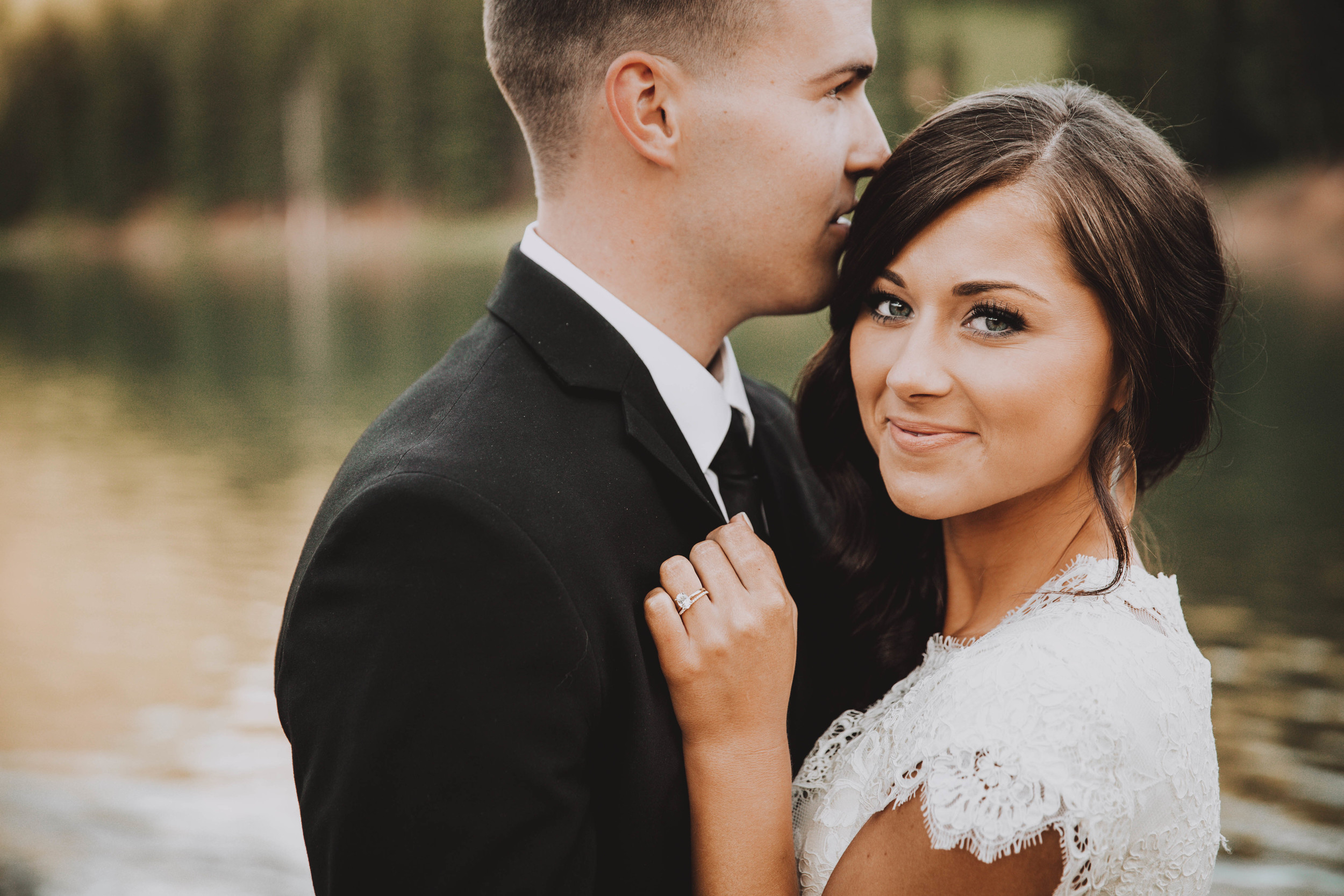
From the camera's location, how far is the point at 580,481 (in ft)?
4.96

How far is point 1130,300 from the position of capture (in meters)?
1.60

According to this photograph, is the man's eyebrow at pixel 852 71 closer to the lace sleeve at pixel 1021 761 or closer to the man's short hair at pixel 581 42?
the man's short hair at pixel 581 42

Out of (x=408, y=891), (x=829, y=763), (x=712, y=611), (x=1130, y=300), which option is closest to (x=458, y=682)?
(x=408, y=891)

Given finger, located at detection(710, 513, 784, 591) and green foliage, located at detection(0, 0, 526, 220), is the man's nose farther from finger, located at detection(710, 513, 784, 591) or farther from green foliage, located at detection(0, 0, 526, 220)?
green foliage, located at detection(0, 0, 526, 220)

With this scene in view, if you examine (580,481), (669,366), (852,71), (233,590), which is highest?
(852,71)

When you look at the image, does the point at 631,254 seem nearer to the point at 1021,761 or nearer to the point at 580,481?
the point at 580,481

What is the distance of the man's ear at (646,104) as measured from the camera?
174cm

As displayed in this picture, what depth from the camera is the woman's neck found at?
69.6 inches

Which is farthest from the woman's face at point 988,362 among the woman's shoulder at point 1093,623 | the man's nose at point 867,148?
the man's nose at point 867,148

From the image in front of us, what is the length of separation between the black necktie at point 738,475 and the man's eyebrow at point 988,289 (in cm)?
46

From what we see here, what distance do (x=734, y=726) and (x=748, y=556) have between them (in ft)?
0.81

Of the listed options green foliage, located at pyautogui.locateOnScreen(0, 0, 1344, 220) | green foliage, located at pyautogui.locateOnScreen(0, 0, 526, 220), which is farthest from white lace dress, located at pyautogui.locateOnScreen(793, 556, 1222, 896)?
green foliage, located at pyautogui.locateOnScreen(0, 0, 526, 220)

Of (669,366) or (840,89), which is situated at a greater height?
(840,89)

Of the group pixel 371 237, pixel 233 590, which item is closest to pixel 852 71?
pixel 233 590
